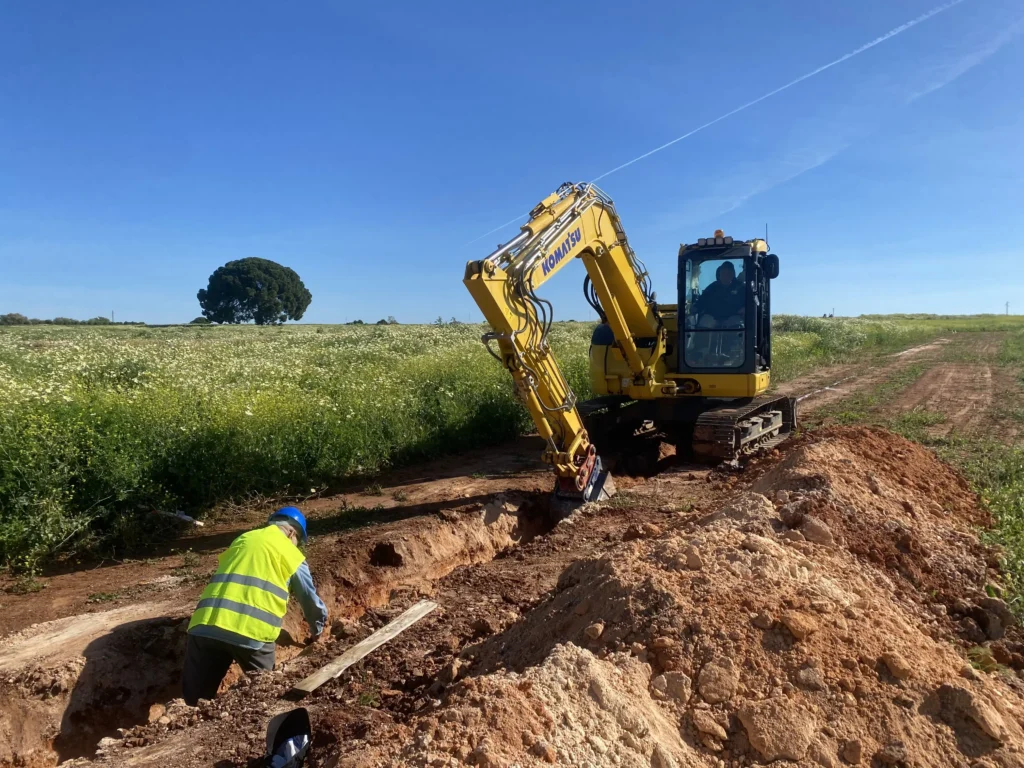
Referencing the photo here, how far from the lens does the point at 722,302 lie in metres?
10.1

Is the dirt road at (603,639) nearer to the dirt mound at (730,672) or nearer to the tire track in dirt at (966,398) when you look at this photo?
the dirt mound at (730,672)

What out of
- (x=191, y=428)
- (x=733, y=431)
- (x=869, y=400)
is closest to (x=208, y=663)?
(x=191, y=428)

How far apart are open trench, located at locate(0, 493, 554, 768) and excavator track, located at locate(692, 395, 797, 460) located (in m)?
4.09

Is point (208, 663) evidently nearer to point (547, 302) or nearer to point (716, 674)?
point (716, 674)

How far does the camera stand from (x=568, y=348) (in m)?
20.1

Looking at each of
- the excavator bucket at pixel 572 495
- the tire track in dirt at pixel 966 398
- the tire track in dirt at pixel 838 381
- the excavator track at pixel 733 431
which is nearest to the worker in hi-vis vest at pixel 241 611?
the excavator bucket at pixel 572 495

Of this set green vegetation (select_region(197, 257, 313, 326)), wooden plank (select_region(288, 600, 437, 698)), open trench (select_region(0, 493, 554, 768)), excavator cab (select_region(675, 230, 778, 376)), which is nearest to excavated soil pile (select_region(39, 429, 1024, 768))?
wooden plank (select_region(288, 600, 437, 698))

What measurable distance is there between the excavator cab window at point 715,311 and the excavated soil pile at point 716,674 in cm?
463

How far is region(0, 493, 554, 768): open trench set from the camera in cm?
498

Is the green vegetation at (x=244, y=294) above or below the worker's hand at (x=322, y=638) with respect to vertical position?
above

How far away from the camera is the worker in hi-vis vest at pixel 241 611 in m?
4.86

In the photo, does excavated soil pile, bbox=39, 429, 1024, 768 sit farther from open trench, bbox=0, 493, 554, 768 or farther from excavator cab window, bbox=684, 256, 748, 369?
excavator cab window, bbox=684, 256, 748, 369

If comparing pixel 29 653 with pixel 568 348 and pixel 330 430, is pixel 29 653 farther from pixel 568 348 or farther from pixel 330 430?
pixel 568 348

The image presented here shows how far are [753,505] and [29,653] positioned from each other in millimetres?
5727
